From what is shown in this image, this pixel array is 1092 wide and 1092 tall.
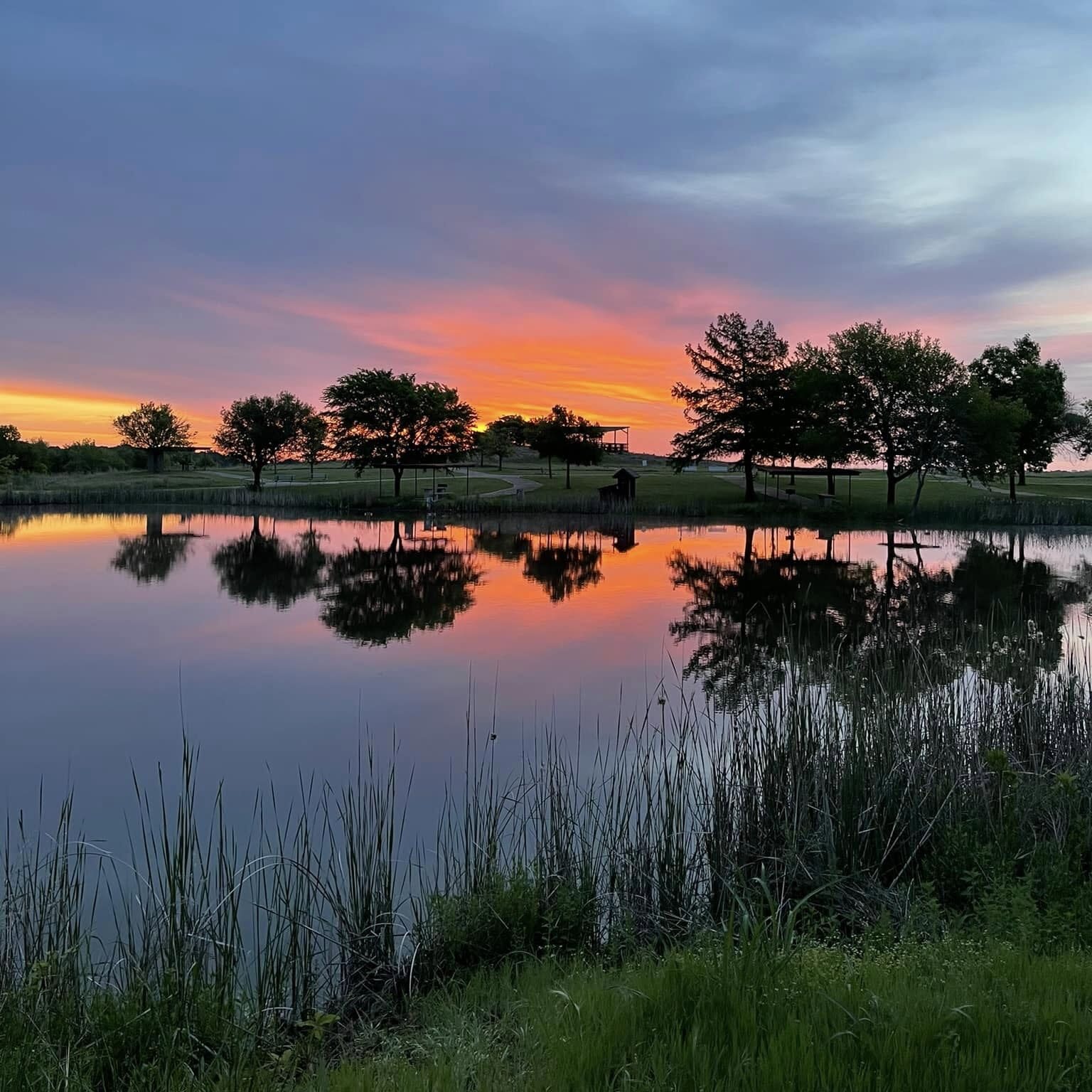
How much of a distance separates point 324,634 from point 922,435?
148 ft

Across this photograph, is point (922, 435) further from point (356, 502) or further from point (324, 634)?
point (324, 634)

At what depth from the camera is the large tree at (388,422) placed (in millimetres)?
65688

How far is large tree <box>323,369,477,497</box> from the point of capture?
6569 centimetres

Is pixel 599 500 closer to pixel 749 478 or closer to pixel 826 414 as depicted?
pixel 749 478

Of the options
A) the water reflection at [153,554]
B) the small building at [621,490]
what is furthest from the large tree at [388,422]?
the water reflection at [153,554]

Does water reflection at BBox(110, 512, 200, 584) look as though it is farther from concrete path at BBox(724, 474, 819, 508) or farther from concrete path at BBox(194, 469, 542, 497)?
concrete path at BBox(724, 474, 819, 508)

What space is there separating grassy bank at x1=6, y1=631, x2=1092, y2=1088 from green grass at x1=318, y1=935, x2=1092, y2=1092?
14 mm

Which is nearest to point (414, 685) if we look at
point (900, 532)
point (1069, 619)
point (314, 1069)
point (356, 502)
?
point (314, 1069)

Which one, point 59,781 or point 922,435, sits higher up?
point 922,435

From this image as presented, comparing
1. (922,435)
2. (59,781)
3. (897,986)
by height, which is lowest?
(59,781)

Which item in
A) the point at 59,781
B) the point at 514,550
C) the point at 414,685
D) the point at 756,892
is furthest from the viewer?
the point at 514,550

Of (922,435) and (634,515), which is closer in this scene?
(922,435)

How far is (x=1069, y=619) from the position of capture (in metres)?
18.7

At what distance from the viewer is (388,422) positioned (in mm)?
66188
